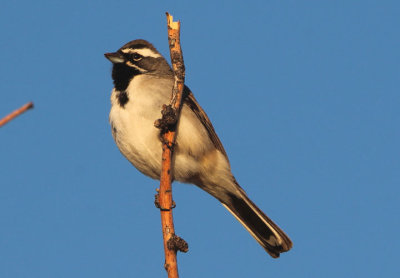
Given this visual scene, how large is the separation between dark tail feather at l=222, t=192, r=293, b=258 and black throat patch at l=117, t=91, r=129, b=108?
227cm

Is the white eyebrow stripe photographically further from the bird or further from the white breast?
the white breast

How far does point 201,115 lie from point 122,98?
1.23 metres

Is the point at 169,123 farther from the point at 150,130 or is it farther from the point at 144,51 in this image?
the point at 144,51

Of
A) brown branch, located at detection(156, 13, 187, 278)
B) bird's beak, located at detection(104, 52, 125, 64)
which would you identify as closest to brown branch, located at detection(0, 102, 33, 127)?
brown branch, located at detection(156, 13, 187, 278)

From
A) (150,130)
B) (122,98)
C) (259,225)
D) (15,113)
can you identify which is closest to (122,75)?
(122,98)

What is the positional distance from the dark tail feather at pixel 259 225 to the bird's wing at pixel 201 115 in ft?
2.51

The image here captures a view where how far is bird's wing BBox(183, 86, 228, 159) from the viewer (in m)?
7.62

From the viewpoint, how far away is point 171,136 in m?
5.32

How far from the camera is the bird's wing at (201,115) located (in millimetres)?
7616

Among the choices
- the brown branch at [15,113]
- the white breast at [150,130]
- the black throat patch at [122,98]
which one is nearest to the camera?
the brown branch at [15,113]

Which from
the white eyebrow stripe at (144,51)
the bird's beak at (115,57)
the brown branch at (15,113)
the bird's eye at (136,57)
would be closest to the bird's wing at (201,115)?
the white eyebrow stripe at (144,51)

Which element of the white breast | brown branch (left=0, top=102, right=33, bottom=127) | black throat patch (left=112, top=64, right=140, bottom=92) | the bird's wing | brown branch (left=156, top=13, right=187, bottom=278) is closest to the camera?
brown branch (left=0, top=102, right=33, bottom=127)

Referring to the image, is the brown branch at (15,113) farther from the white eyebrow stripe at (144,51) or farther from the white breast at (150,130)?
the white eyebrow stripe at (144,51)

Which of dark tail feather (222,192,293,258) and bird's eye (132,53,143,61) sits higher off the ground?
bird's eye (132,53,143,61)
